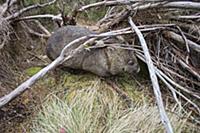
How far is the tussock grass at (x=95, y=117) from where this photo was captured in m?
2.50

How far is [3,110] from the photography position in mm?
2701

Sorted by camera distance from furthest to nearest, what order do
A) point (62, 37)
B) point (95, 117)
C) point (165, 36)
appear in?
point (165, 36)
point (62, 37)
point (95, 117)

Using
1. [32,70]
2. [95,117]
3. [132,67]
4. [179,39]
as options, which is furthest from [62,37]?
[179,39]

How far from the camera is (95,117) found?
2.58 metres

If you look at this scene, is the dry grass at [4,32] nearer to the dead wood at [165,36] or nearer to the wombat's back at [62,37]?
the dead wood at [165,36]

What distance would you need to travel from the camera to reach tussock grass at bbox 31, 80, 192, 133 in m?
2.50

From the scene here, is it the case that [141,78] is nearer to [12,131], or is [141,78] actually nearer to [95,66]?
[95,66]

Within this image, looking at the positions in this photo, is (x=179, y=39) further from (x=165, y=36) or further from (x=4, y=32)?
→ (x=4, y=32)

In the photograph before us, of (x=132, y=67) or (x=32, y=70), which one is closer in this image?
(x=132, y=67)

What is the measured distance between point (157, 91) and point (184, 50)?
0.84 metres

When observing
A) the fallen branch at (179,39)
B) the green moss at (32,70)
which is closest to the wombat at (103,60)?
the green moss at (32,70)

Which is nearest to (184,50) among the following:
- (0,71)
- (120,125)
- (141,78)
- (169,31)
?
(169,31)

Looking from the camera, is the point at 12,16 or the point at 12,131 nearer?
the point at 12,131

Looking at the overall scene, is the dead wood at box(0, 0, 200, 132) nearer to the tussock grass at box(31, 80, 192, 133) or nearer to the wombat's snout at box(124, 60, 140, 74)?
the wombat's snout at box(124, 60, 140, 74)
